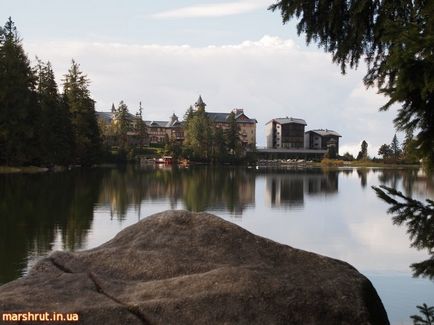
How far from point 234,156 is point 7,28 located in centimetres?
6654

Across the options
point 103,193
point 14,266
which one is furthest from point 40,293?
point 103,193

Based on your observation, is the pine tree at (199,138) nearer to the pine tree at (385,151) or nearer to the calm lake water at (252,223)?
the pine tree at (385,151)

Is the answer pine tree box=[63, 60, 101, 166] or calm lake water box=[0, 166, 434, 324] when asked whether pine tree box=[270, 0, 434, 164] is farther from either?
pine tree box=[63, 60, 101, 166]

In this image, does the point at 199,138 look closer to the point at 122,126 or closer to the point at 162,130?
the point at 122,126

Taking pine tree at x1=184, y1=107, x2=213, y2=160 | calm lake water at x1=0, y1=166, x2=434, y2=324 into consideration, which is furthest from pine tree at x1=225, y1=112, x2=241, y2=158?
calm lake water at x1=0, y1=166, x2=434, y2=324

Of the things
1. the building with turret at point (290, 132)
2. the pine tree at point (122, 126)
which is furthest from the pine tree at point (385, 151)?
the pine tree at point (122, 126)

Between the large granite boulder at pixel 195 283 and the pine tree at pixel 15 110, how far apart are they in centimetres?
5634

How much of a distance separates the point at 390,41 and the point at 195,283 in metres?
2.62

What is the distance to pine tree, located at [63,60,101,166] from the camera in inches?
3356

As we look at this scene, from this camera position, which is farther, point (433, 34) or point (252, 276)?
point (252, 276)

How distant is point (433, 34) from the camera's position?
3.92 m

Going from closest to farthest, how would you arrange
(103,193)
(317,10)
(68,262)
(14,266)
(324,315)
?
1. (324,315)
2. (68,262)
3. (317,10)
4. (14,266)
5. (103,193)

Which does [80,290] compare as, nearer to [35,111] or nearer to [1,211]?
[1,211]

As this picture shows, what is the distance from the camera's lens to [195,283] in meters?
4.92
